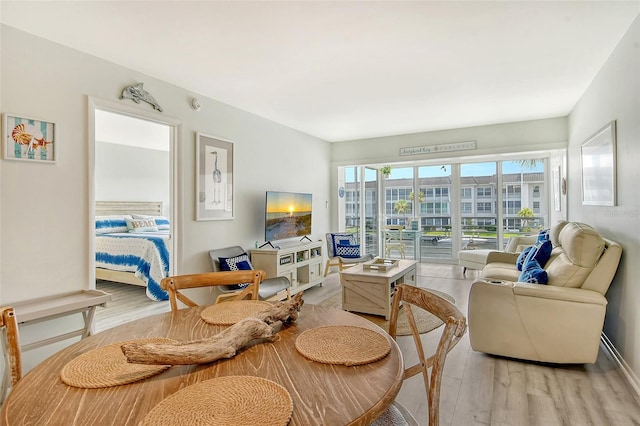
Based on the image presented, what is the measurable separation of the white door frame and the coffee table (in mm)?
1843

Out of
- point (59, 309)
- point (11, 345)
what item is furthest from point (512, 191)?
point (11, 345)

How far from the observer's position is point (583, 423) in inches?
75.0

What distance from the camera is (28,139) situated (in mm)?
2441

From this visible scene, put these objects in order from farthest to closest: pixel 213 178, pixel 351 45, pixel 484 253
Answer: pixel 484 253 → pixel 213 178 → pixel 351 45

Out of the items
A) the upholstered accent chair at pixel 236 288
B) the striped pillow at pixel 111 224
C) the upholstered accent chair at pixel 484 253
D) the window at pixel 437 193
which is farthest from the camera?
the window at pixel 437 193

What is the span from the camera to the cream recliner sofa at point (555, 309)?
8.11 ft

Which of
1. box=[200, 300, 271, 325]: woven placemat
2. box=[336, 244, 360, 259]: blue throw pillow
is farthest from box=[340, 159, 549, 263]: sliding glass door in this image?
box=[200, 300, 271, 325]: woven placemat

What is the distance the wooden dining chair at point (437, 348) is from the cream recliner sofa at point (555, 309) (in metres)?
1.58

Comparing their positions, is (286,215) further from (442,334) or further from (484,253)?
(442,334)

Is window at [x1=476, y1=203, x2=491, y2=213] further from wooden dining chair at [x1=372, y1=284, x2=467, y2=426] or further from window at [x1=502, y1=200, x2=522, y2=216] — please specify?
wooden dining chair at [x1=372, y1=284, x2=467, y2=426]

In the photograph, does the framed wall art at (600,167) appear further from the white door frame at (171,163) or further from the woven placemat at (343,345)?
the white door frame at (171,163)

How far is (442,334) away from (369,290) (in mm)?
2657

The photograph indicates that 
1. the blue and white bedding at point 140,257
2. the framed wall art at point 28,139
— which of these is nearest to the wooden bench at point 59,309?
the framed wall art at point 28,139

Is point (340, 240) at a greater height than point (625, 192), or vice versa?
point (625, 192)
